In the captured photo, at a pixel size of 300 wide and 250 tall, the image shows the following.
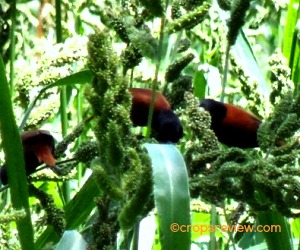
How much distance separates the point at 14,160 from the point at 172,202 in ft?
0.71

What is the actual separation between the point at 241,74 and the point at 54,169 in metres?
0.26

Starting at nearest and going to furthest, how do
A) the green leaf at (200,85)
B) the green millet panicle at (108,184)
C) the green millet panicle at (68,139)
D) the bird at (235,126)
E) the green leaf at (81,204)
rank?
1. the green millet panicle at (108,184)
2. the green millet panicle at (68,139)
3. the green leaf at (81,204)
4. the bird at (235,126)
5. the green leaf at (200,85)

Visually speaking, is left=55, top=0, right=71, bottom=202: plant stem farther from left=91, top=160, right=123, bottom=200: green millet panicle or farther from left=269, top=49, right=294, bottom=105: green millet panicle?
left=91, top=160, right=123, bottom=200: green millet panicle

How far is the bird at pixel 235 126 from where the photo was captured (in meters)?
1.21

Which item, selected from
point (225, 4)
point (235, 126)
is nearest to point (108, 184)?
point (225, 4)

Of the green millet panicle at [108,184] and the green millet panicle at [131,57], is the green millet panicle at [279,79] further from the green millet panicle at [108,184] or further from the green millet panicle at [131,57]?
the green millet panicle at [108,184]

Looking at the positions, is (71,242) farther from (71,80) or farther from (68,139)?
(71,80)

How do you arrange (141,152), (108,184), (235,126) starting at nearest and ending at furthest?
(108,184), (141,152), (235,126)

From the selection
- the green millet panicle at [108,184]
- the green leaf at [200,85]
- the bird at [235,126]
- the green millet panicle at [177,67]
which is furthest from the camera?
the green leaf at [200,85]

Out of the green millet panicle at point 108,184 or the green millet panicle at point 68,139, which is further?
the green millet panicle at point 68,139

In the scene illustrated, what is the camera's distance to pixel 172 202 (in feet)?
2.45

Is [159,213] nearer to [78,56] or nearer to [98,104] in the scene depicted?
[98,104]

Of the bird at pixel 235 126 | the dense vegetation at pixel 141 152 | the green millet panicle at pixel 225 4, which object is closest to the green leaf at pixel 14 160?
the dense vegetation at pixel 141 152

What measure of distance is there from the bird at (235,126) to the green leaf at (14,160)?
396 mm
